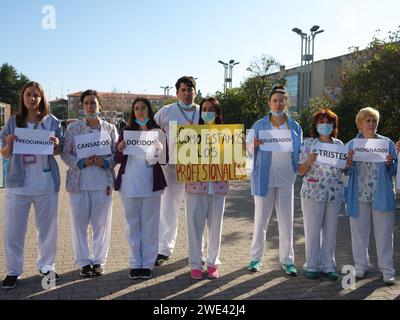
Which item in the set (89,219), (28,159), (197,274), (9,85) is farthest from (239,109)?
(9,85)

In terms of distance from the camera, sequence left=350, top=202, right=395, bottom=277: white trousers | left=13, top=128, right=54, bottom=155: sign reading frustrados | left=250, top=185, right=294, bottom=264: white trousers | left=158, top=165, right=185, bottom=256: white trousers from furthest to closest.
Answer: left=158, top=165, right=185, bottom=256: white trousers → left=250, top=185, right=294, bottom=264: white trousers → left=350, top=202, right=395, bottom=277: white trousers → left=13, top=128, right=54, bottom=155: sign reading frustrados

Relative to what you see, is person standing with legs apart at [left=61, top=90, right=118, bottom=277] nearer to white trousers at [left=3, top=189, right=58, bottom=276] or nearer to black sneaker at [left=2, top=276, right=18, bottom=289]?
white trousers at [left=3, top=189, right=58, bottom=276]

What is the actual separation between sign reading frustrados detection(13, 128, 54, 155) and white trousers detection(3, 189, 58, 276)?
53cm

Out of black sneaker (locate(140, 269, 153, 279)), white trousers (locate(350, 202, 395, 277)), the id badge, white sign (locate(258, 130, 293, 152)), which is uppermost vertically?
white sign (locate(258, 130, 293, 152))

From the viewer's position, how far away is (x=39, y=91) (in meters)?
4.92

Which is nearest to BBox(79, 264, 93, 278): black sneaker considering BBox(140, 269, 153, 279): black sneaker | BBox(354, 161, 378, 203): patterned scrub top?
BBox(140, 269, 153, 279): black sneaker

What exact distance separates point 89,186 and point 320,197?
8.98ft

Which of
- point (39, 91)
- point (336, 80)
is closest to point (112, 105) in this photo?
point (336, 80)

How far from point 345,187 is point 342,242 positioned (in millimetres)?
2077

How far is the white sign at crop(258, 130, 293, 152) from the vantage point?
5195mm

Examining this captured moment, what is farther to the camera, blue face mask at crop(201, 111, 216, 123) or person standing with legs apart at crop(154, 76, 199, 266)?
person standing with legs apart at crop(154, 76, 199, 266)

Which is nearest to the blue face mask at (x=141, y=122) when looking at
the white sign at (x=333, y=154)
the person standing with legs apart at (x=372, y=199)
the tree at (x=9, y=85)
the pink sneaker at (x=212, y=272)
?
the pink sneaker at (x=212, y=272)

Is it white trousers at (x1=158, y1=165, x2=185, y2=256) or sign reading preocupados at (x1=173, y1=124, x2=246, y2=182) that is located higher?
sign reading preocupados at (x1=173, y1=124, x2=246, y2=182)

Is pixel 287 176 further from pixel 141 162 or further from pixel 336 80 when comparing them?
pixel 336 80
